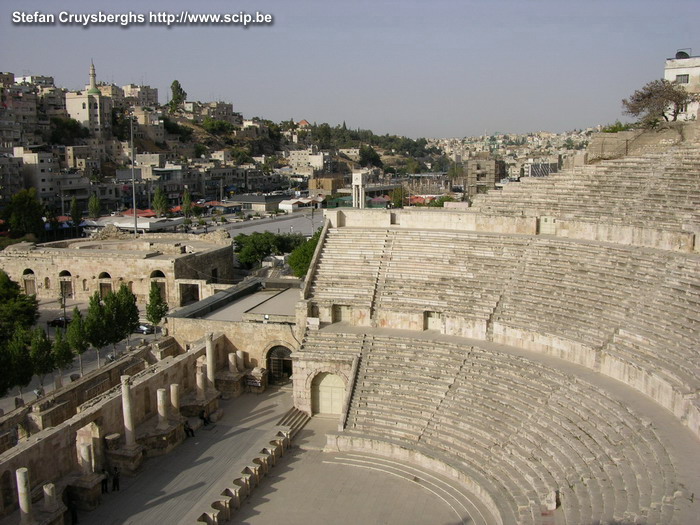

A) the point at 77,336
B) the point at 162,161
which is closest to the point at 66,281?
the point at 77,336

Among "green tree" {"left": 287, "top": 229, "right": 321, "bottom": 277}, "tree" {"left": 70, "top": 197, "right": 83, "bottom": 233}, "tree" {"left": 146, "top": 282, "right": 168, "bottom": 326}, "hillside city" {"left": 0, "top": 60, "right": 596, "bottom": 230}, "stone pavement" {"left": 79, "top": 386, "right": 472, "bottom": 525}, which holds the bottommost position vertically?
"stone pavement" {"left": 79, "top": 386, "right": 472, "bottom": 525}

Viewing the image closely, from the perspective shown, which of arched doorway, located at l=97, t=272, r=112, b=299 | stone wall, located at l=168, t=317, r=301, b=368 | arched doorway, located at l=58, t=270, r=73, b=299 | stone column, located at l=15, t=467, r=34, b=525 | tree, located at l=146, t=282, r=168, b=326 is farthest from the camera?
arched doorway, located at l=58, t=270, r=73, b=299

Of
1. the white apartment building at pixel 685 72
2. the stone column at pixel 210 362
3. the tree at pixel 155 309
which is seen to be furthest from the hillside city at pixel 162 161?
the stone column at pixel 210 362

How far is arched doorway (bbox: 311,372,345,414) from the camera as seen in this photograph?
73.0ft

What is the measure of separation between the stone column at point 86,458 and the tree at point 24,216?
43.4 meters

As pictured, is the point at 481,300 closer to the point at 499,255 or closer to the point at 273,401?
the point at 499,255

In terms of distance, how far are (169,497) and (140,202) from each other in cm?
6821

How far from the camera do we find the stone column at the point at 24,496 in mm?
14586

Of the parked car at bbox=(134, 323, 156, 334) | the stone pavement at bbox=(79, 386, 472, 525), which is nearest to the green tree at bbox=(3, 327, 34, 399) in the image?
the stone pavement at bbox=(79, 386, 472, 525)

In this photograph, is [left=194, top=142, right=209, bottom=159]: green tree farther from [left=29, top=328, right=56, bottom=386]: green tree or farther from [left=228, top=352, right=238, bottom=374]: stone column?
[left=228, top=352, right=238, bottom=374]: stone column

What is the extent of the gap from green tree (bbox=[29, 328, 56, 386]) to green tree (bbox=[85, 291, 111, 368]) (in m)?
2.35

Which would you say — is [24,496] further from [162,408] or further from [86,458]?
[162,408]

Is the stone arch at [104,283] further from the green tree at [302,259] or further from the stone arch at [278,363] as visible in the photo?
the stone arch at [278,363]

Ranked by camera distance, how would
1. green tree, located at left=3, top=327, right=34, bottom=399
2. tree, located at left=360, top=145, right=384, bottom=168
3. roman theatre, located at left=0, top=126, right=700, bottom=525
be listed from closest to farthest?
roman theatre, located at left=0, top=126, right=700, bottom=525 → green tree, located at left=3, top=327, right=34, bottom=399 → tree, located at left=360, top=145, right=384, bottom=168
